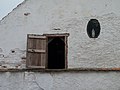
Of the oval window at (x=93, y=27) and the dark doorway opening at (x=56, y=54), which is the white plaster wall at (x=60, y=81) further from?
the dark doorway opening at (x=56, y=54)

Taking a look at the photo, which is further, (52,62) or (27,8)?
(52,62)

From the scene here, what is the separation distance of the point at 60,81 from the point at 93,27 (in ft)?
8.42

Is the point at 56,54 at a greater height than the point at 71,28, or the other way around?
the point at 71,28

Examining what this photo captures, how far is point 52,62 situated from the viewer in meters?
15.9

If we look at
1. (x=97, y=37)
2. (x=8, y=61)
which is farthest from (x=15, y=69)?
(x=97, y=37)

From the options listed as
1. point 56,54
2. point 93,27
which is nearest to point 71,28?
point 93,27

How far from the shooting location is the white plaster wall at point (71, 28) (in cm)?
1362

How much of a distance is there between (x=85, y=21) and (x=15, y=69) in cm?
337

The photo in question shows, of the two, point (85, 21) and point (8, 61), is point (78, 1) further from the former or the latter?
point (8, 61)

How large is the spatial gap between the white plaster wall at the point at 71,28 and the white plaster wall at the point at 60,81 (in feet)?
1.29

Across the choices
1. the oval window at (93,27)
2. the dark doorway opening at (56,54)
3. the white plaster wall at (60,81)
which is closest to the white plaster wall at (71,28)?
the oval window at (93,27)

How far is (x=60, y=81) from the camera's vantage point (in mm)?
13359

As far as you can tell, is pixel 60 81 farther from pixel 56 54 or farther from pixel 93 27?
pixel 56 54

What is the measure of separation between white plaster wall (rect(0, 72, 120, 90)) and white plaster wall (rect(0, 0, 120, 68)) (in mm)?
393
